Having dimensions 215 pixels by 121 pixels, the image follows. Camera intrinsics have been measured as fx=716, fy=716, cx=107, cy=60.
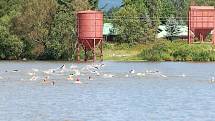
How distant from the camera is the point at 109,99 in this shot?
143 ft

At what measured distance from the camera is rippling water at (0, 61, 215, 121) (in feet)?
114

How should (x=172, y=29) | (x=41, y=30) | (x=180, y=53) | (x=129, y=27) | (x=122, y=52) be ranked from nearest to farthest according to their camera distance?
(x=180, y=53) < (x=41, y=30) < (x=122, y=52) < (x=129, y=27) < (x=172, y=29)

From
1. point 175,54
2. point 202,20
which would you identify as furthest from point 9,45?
point 202,20

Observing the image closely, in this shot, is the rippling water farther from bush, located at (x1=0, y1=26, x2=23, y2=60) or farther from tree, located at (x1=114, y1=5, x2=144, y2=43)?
tree, located at (x1=114, y1=5, x2=144, y2=43)

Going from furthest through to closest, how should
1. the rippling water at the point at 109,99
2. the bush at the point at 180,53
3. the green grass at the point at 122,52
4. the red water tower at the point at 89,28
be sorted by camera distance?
the green grass at the point at 122,52, the bush at the point at 180,53, the red water tower at the point at 89,28, the rippling water at the point at 109,99

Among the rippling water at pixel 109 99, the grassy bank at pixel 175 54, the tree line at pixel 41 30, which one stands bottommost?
the rippling water at pixel 109 99

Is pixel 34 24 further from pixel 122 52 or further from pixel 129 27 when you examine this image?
pixel 129 27

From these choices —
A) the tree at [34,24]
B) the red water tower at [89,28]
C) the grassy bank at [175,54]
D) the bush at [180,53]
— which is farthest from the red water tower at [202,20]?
the tree at [34,24]

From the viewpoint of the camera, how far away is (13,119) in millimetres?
33312

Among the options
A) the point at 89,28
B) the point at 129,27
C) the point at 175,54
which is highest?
the point at 129,27

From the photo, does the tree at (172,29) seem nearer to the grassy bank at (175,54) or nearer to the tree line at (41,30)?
the grassy bank at (175,54)

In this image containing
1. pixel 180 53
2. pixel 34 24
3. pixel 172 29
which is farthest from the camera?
pixel 172 29

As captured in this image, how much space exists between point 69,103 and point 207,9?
6907 centimetres

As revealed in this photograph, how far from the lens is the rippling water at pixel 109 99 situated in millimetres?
34875
